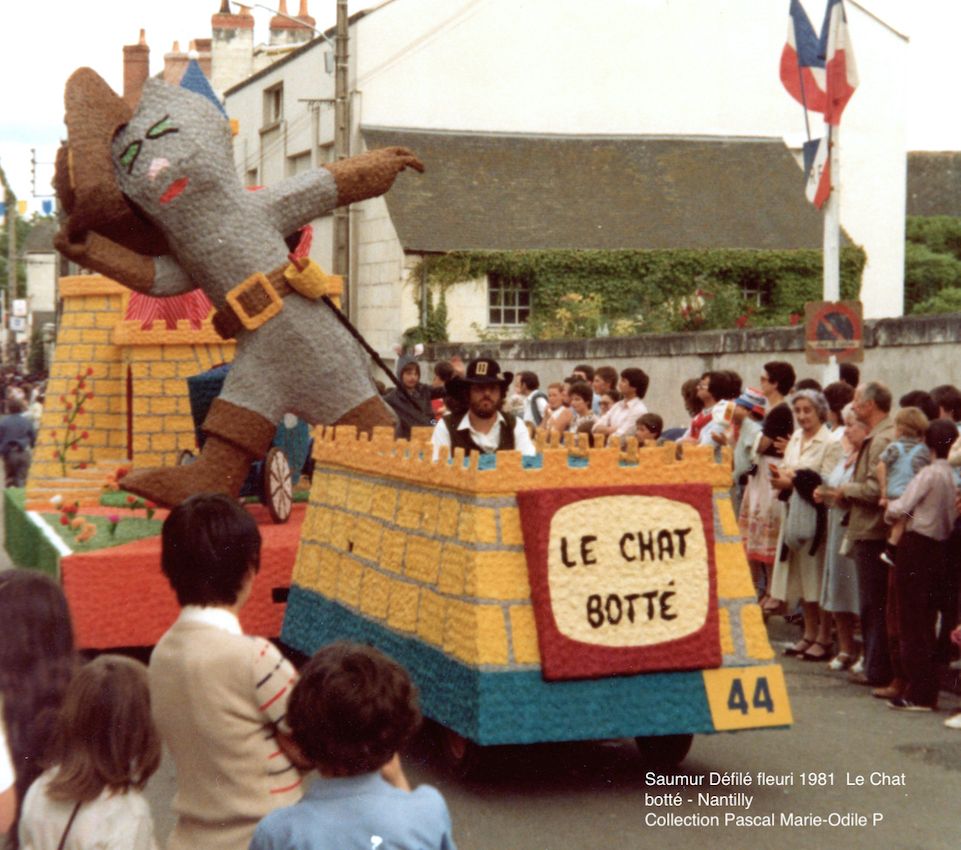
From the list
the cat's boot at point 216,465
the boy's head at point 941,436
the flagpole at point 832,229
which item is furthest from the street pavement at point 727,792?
the flagpole at point 832,229

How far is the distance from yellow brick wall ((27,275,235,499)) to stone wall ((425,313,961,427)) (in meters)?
6.36

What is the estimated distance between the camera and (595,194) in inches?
1505

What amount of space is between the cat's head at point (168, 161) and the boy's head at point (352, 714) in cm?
735

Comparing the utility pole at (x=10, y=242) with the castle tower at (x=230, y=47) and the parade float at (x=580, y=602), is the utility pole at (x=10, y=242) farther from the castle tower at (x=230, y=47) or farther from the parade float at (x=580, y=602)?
the parade float at (x=580, y=602)

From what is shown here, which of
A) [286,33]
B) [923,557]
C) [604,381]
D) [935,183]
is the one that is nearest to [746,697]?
[923,557]

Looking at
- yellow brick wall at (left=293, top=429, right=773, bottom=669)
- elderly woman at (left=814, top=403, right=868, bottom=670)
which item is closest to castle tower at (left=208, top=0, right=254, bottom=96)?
elderly woman at (left=814, top=403, right=868, bottom=670)

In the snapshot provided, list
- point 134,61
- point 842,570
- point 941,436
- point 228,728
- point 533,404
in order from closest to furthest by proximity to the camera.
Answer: point 228,728
point 941,436
point 842,570
point 533,404
point 134,61

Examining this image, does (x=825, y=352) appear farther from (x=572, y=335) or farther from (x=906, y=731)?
(x=572, y=335)

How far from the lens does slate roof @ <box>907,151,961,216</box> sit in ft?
196

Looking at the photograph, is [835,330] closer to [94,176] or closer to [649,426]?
[649,426]

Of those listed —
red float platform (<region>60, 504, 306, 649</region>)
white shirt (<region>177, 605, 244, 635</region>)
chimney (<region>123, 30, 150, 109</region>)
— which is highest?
chimney (<region>123, 30, 150, 109</region>)

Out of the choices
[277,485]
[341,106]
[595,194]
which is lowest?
[277,485]

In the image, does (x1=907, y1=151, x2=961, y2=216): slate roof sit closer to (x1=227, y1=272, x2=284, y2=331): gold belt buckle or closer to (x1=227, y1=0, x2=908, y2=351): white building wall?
(x1=227, y1=0, x2=908, y2=351): white building wall

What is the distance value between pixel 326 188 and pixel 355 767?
25.9 ft
